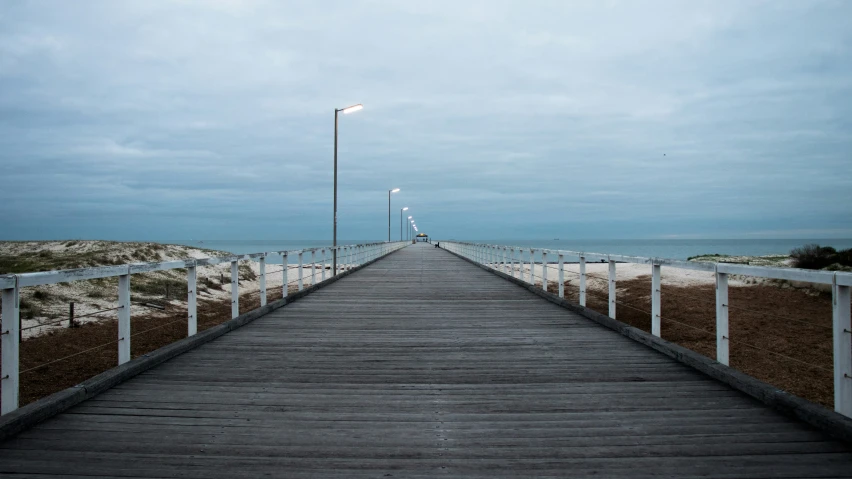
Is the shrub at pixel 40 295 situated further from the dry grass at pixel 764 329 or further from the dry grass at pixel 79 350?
the dry grass at pixel 764 329

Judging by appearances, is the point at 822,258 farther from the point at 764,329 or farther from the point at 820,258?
the point at 764,329

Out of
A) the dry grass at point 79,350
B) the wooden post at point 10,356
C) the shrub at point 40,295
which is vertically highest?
the wooden post at point 10,356

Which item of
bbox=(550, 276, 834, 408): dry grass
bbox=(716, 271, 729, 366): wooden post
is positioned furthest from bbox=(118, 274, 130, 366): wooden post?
bbox=(550, 276, 834, 408): dry grass

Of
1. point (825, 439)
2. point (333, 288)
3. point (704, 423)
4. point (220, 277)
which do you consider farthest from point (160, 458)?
point (220, 277)

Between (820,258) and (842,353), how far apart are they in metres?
24.0

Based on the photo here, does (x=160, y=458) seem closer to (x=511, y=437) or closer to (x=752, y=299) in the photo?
(x=511, y=437)

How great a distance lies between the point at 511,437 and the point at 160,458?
210cm

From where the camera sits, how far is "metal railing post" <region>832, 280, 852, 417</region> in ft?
11.6

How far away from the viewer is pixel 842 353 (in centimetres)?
357

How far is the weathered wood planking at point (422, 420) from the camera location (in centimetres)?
320

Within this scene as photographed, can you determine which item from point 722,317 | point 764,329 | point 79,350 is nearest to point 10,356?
point 722,317

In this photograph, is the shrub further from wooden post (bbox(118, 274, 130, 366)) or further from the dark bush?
Answer: the dark bush

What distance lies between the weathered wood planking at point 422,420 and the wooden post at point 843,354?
0.28 m

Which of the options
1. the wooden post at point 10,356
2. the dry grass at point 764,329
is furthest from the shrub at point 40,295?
the dry grass at point 764,329
